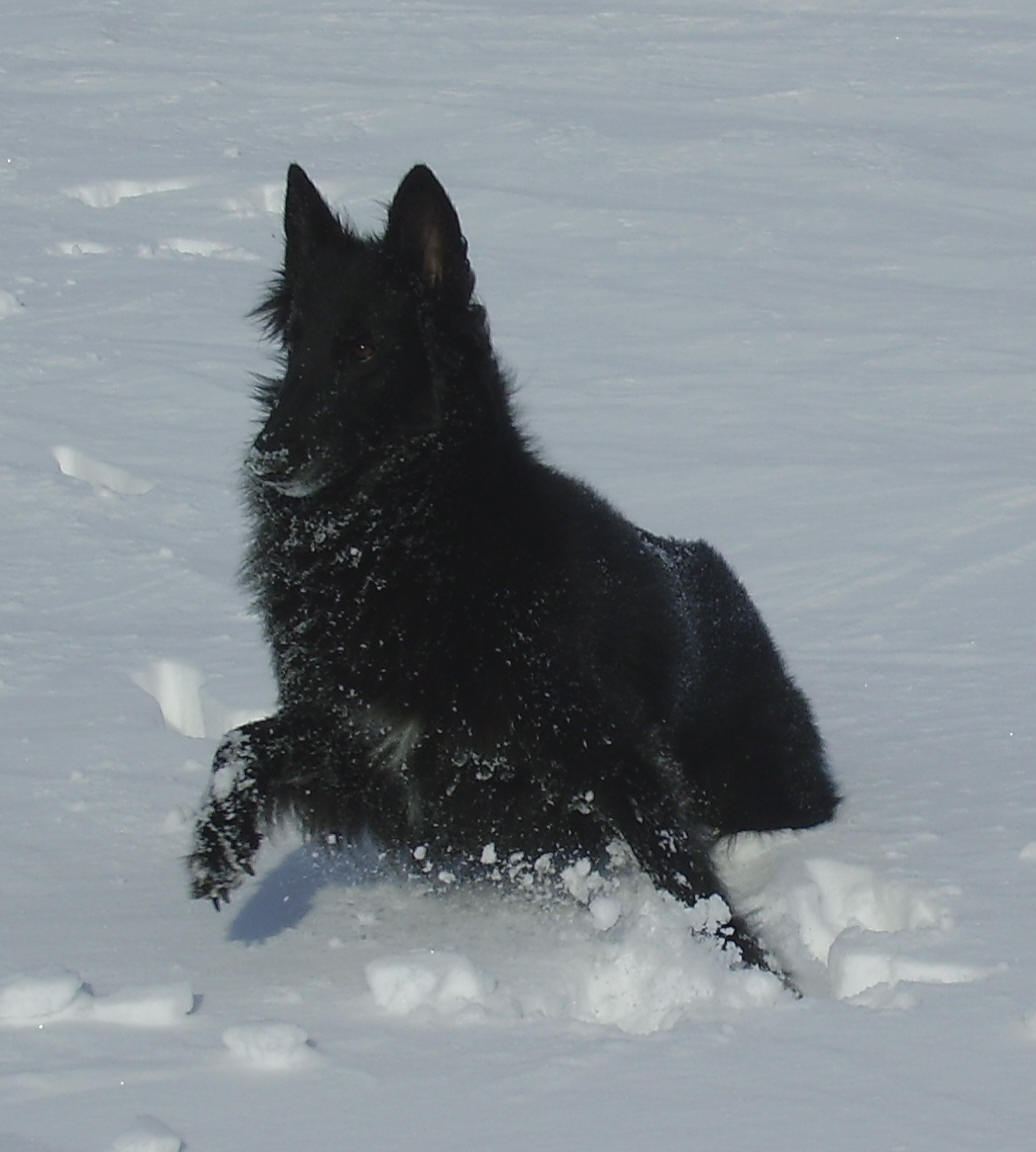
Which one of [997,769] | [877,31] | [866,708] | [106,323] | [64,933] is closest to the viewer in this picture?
[64,933]

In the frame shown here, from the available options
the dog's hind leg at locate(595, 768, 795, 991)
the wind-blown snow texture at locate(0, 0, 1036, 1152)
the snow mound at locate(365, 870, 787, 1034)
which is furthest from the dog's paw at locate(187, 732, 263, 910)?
the dog's hind leg at locate(595, 768, 795, 991)

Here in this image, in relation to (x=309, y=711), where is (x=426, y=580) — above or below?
above

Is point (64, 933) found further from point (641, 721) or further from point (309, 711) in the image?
point (641, 721)

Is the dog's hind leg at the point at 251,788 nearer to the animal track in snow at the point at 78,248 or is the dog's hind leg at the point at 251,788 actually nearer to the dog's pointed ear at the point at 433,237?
the dog's pointed ear at the point at 433,237

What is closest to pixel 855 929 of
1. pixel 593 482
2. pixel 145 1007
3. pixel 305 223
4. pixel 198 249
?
pixel 145 1007

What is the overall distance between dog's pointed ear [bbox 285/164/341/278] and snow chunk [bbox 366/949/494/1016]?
1.88 m

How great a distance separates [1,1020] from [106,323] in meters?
6.83

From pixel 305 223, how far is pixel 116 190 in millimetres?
8462

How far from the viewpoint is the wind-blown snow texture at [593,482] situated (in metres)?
2.83

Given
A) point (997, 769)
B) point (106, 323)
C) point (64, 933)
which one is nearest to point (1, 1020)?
point (64, 933)

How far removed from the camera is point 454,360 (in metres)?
3.81

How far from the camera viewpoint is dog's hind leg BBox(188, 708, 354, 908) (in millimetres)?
3658

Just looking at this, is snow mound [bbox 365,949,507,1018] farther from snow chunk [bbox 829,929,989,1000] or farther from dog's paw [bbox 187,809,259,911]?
snow chunk [bbox 829,929,989,1000]

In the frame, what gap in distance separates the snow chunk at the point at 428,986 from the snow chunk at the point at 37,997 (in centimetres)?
59
